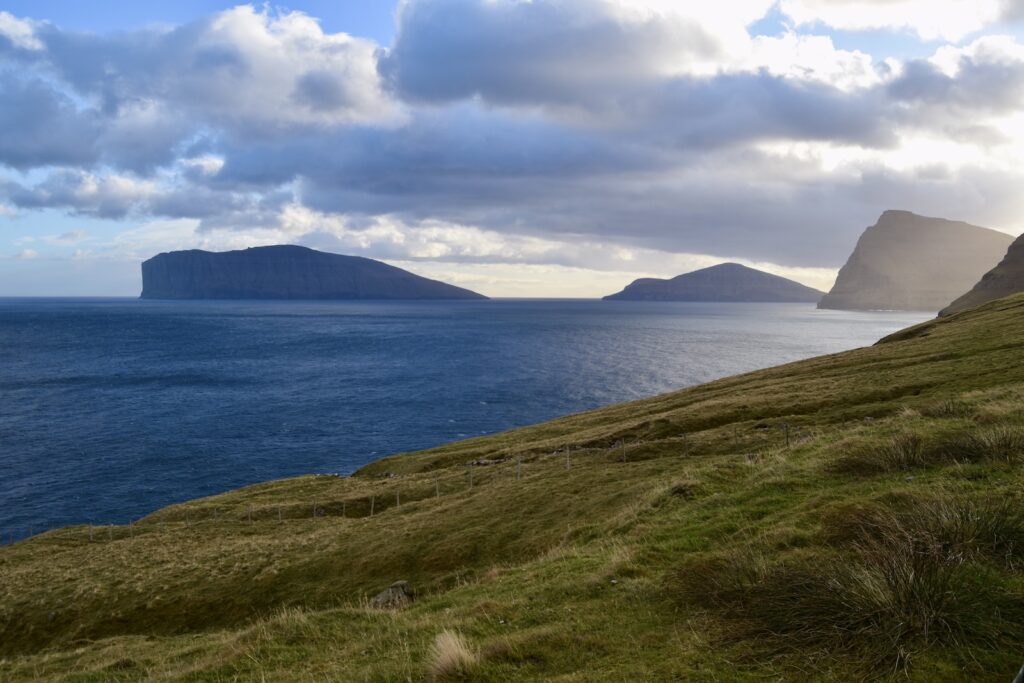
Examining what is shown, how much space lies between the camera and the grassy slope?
871 cm

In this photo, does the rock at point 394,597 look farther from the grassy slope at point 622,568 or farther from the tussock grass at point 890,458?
the tussock grass at point 890,458

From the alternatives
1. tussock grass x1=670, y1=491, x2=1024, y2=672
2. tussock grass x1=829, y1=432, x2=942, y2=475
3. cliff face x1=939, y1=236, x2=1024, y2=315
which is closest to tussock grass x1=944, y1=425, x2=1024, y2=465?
tussock grass x1=829, y1=432, x2=942, y2=475

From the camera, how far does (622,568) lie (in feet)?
44.5

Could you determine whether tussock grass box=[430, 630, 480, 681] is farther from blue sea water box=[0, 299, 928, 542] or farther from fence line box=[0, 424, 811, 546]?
blue sea water box=[0, 299, 928, 542]

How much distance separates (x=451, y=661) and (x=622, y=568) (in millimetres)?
5476

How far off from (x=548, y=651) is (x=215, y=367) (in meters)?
167

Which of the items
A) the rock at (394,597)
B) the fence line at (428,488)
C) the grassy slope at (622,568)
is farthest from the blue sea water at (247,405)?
the rock at (394,597)

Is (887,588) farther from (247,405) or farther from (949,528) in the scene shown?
(247,405)

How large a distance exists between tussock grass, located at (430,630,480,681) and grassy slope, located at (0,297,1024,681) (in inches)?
7.3

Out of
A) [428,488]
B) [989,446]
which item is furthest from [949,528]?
[428,488]

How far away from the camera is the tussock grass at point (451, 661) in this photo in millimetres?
9195

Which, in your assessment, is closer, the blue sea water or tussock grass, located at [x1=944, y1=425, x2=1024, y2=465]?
tussock grass, located at [x1=944, y1=425, x2=1024, y2=465]

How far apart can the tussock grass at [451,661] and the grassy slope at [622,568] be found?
0.60 ft

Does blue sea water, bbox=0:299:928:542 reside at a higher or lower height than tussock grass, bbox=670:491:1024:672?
lower
